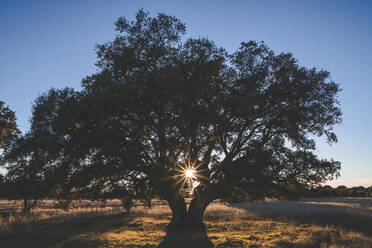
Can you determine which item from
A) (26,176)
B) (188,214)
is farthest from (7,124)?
(188,214)

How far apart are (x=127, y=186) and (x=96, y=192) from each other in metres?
1.99

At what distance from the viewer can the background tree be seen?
15.1 m

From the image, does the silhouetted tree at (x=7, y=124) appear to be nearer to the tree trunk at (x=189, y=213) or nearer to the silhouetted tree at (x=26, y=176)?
the silhouetted tree at (x=26, y=176)

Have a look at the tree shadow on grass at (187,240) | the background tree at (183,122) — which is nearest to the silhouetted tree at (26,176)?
the background tree at (183,122)

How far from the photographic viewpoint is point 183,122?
52.4 ft

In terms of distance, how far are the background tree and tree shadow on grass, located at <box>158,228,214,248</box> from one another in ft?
5.57

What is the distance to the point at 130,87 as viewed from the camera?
14.3 meters

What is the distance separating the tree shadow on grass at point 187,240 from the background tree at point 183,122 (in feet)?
5.57

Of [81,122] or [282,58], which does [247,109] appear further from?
[81,122]

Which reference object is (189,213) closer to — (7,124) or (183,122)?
(183,122)

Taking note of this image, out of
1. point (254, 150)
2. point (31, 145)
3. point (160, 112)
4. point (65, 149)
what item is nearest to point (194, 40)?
point (160, 112)

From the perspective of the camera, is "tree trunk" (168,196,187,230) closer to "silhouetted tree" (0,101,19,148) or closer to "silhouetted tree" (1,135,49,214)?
"silhouetted tree" (1,135,49,214)

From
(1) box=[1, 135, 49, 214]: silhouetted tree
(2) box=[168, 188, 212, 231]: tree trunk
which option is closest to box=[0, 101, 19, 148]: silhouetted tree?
(1) box=[1, 135, 49, 214]: silhouetted tree

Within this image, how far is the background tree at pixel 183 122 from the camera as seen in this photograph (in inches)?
594
